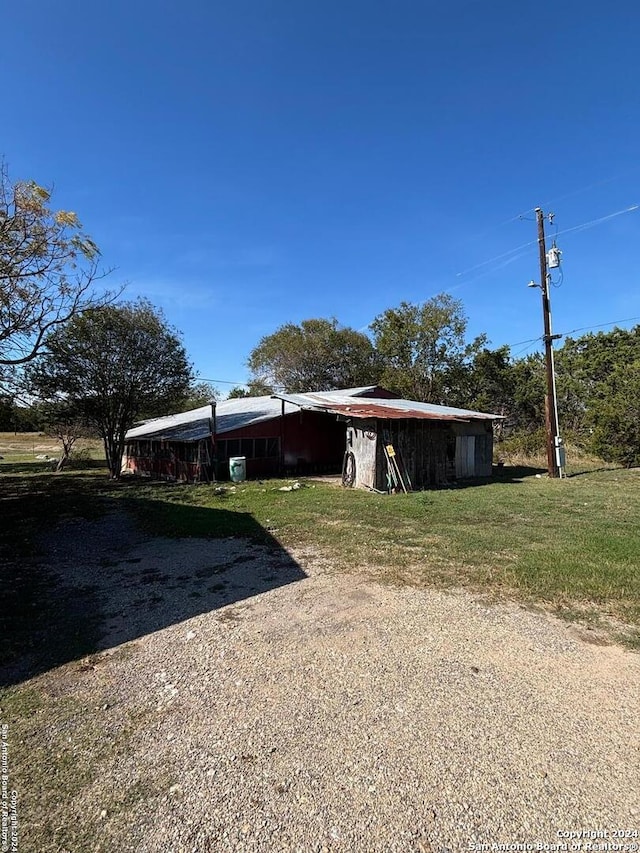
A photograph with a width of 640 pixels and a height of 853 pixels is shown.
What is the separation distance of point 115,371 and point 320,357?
2354cm

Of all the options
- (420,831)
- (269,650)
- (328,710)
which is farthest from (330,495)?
(420,831)

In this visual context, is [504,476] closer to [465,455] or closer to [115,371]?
[465,455]

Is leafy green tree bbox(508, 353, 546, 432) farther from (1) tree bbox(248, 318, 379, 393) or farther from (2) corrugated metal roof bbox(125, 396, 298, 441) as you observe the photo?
(2) corrugated metal roof bbox(125, 396, 298, 441)

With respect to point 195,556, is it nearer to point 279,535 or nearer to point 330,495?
point 279,535

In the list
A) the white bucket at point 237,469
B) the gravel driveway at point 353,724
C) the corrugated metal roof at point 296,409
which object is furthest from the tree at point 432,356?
the gravel driveway at point 353,724

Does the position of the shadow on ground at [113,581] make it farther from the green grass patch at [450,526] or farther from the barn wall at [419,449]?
the barn wall at [419,449]

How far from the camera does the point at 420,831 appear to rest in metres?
2.47

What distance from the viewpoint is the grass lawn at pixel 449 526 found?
6125 millimetres

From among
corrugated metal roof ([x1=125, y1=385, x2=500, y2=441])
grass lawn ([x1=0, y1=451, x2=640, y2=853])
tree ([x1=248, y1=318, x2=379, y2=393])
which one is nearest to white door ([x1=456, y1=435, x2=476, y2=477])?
corrugated metal roof ([x1=125, y1=385, x2=500, y2=441])

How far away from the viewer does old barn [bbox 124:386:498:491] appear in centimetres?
1628

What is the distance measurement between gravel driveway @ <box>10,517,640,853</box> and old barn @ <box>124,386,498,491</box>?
1049 cm

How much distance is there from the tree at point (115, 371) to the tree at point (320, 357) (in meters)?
20.0

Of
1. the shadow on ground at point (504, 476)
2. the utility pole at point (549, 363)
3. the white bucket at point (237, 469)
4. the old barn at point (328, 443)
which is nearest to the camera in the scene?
the old barn at point (328, 443)

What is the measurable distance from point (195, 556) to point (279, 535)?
6.33 ft
